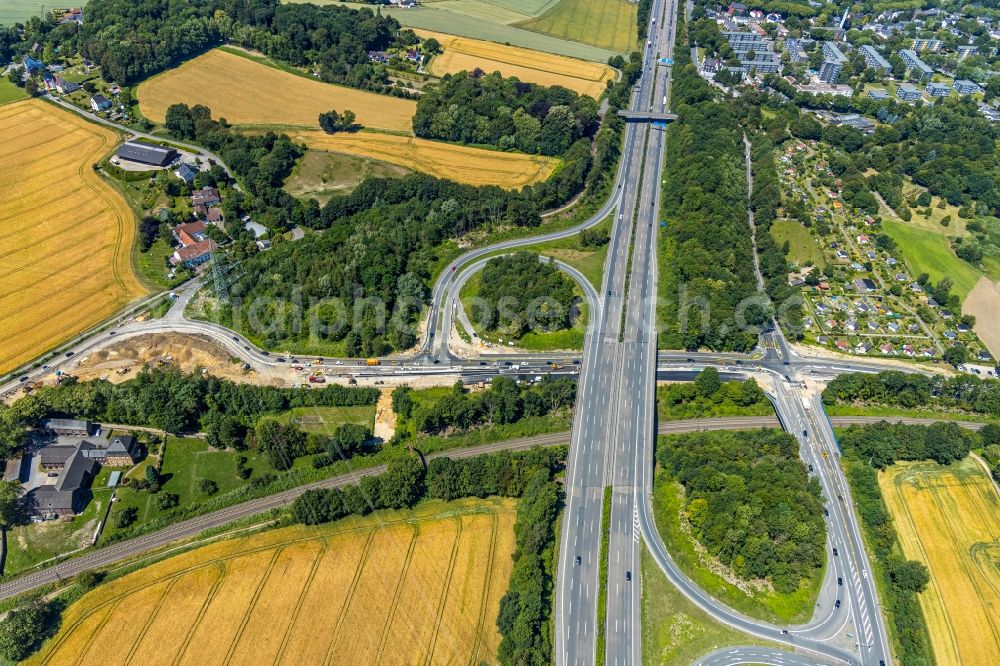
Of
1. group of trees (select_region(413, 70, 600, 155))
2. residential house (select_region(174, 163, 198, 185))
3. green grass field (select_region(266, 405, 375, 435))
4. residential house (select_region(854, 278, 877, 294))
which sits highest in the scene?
group of trees (select_region(413, 70, 600, 155))

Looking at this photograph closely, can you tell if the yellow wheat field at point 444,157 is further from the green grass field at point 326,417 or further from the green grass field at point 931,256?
the green grass field at point 931,256

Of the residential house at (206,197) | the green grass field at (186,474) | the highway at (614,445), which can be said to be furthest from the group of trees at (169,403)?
the residential house at (206,197)

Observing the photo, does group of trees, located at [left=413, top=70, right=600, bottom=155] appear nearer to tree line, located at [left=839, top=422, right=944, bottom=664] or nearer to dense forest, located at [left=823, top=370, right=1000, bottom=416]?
dense forest, located at [left=823, top=370, right=1000, bottom=416]

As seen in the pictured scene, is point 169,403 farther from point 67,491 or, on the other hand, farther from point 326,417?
point 326,417

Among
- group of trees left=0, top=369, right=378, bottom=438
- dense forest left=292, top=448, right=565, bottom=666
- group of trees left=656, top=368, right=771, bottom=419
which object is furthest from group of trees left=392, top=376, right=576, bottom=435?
group of trees left=656, top=368, right=771, bottom=419

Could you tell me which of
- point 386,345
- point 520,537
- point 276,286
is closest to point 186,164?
point 276,286
